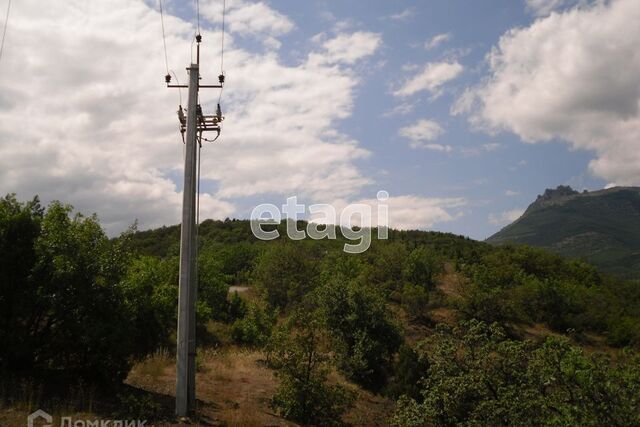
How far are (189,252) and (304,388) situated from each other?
194 inches

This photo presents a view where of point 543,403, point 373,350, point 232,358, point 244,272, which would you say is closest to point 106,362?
point 232,358

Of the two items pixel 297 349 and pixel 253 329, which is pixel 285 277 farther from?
pixel 297 349

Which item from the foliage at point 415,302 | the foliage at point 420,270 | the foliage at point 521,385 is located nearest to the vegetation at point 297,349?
the foliage at point 521,385

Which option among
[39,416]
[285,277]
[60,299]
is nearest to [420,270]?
[285,277]

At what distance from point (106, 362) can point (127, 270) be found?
2219 millimetres

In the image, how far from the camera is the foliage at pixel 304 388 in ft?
42.3

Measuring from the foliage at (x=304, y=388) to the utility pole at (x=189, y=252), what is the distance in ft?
8.83

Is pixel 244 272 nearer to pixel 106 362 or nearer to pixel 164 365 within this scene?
pixel 164 365

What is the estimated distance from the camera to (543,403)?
859 centimetres

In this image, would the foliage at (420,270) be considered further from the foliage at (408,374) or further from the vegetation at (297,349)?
the foliage at (408,374)

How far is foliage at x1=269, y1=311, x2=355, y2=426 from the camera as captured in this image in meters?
12.9

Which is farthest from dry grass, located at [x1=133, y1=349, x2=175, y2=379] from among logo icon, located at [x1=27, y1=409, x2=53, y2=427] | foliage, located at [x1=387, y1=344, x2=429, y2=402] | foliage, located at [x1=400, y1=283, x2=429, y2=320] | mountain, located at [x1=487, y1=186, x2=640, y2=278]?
mountain, located at [x1=487, y1=186, x2=640, y2=278]

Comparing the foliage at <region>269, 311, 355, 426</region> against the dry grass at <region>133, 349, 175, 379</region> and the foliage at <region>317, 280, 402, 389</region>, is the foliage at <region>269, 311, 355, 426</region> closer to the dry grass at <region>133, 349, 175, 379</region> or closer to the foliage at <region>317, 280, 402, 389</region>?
the dry grass at <region>133, 349, 175, 379</region>

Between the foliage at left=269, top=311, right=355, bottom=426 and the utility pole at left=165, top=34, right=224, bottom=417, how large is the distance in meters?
2.69
